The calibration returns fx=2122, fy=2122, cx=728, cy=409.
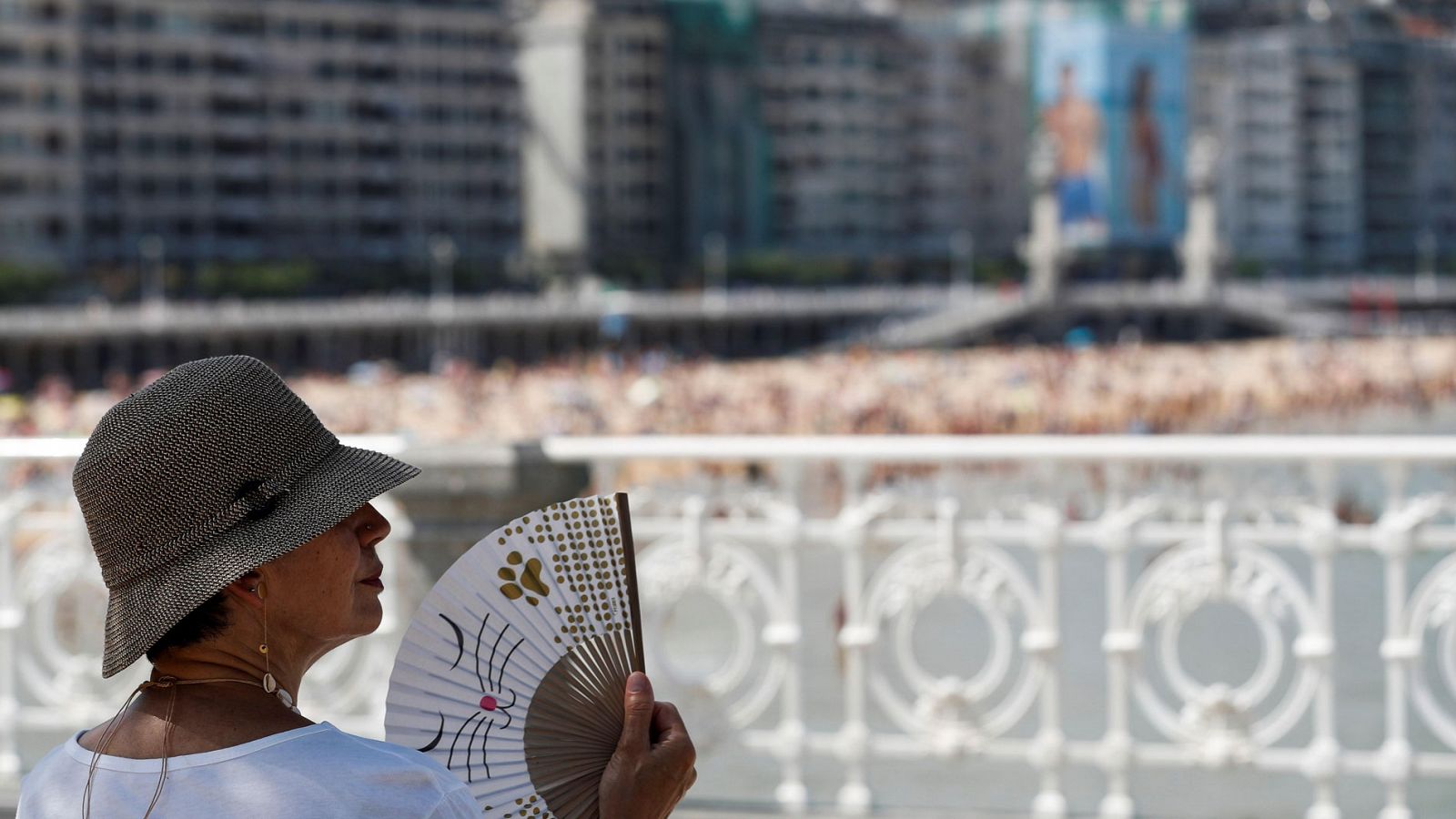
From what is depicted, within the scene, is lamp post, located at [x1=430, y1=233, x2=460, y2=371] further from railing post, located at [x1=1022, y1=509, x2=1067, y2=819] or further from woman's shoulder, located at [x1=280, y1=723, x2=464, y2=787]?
woman's shoulder, located at [x1=280, y1=723, x2=464, y2=787]

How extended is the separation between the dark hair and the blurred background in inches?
123

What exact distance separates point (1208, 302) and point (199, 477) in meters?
92.7

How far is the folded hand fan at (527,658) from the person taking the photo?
6.61 ft

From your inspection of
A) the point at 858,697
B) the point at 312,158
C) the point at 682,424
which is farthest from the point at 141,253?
the point at 858,697

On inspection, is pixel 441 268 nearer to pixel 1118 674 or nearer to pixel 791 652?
pixel 791 652

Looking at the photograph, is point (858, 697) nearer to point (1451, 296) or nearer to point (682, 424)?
point (682, 424)

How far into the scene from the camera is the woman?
5.71ft

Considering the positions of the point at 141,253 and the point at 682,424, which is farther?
the point at 141,253

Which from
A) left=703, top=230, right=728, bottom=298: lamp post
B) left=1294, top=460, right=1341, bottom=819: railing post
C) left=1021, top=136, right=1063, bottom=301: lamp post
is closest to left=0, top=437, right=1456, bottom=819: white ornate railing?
left=1294, top=460, right=1341, bottom=819: railing post

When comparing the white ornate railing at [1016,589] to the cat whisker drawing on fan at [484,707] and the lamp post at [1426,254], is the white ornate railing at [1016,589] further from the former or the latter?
the lamp post at [1426,254]

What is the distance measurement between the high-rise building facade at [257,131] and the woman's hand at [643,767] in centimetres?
8094

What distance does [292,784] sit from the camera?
1.71 metres

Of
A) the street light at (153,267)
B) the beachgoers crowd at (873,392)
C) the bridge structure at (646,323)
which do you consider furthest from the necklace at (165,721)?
the street light at (153,267)

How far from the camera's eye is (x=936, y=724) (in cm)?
515
